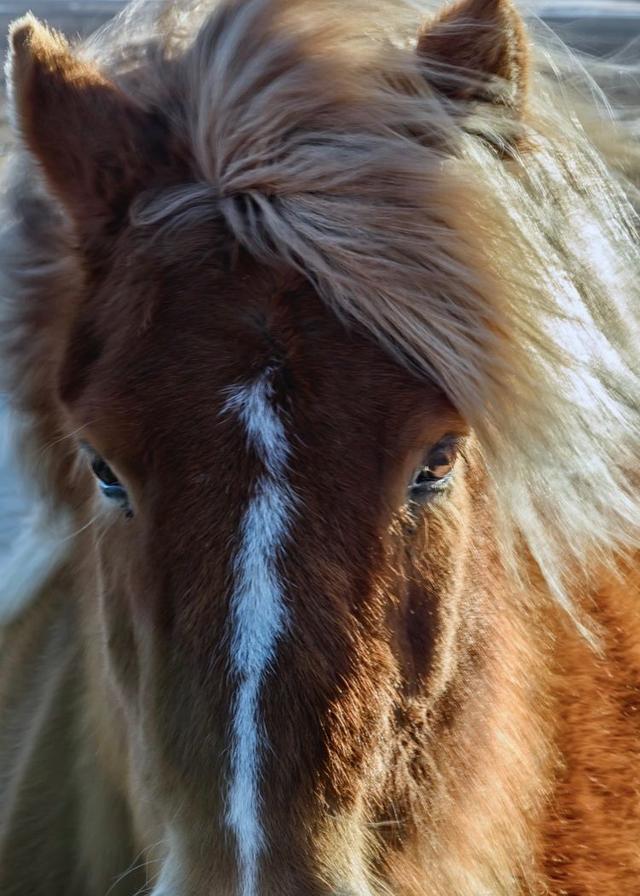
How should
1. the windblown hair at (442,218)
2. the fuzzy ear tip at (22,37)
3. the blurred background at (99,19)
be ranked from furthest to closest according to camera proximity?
the blurred background at (99,19) < the fuzzy ear tip at (22,37) < the windblown hair at (442,218)

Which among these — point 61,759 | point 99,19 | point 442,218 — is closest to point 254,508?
point 442,218

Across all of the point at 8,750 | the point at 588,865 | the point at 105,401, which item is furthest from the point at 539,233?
the point at 8,750

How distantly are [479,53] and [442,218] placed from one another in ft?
0.94

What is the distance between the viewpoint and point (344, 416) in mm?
1476

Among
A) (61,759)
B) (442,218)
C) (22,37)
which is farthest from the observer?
(61,759)

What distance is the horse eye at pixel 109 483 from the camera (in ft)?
5.49

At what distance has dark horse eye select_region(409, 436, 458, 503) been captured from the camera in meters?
1.62

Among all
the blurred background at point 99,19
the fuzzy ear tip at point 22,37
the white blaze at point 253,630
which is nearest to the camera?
the white blaze at point 253,630

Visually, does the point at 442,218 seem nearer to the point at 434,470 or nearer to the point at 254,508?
the point at 434,470

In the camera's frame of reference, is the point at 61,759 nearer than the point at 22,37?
No

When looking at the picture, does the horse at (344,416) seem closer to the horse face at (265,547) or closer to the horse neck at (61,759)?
the horse face at (265,547)

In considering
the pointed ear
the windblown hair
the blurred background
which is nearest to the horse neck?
the blurred background

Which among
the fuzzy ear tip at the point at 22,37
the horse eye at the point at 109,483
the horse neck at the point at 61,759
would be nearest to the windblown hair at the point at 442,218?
the fuzzy ear tip at the point at 22,37

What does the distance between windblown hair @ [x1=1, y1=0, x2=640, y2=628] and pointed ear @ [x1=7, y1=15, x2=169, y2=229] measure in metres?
0.08
